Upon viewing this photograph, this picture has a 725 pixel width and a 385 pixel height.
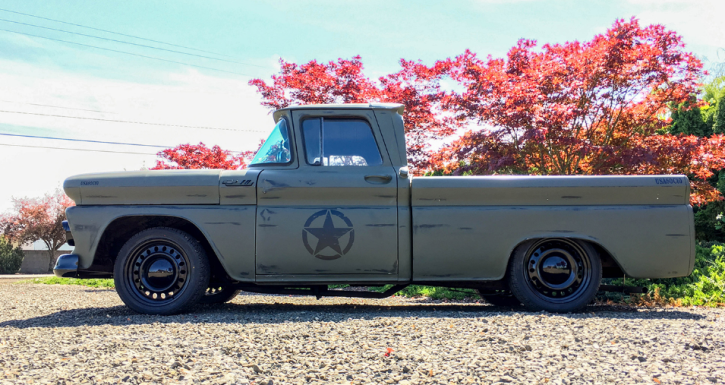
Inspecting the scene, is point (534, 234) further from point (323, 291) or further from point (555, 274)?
point (323, 291)

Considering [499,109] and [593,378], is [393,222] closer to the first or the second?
[593,378]

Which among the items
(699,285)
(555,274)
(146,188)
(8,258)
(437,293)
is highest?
(146,188)

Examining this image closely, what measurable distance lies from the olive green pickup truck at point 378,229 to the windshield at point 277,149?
0.37 feet

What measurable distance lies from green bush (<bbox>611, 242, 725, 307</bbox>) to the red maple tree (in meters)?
1.47

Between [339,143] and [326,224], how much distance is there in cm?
78

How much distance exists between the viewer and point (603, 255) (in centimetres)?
470

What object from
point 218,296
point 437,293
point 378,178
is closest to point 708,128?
point 437,293

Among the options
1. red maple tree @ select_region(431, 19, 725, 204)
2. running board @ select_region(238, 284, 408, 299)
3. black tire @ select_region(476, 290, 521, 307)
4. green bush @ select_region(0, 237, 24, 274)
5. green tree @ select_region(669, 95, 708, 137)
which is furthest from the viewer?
green bush @ select_region(0, 237, 24, 274)

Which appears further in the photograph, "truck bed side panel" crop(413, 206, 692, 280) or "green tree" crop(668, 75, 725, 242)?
"green tree" crop(668, 75, 725, 242)

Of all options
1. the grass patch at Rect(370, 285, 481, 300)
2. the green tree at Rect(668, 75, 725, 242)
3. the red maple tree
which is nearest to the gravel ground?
the grass patch at Rect(370, 285, 481, 300)

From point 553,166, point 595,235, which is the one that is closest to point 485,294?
point 595,235

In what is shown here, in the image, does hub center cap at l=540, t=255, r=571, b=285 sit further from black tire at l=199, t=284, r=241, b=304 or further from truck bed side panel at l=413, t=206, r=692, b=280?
black tire at l=199, t=284, r=241, b=304

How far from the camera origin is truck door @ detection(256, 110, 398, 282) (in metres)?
4.36

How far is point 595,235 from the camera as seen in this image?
174 inches
